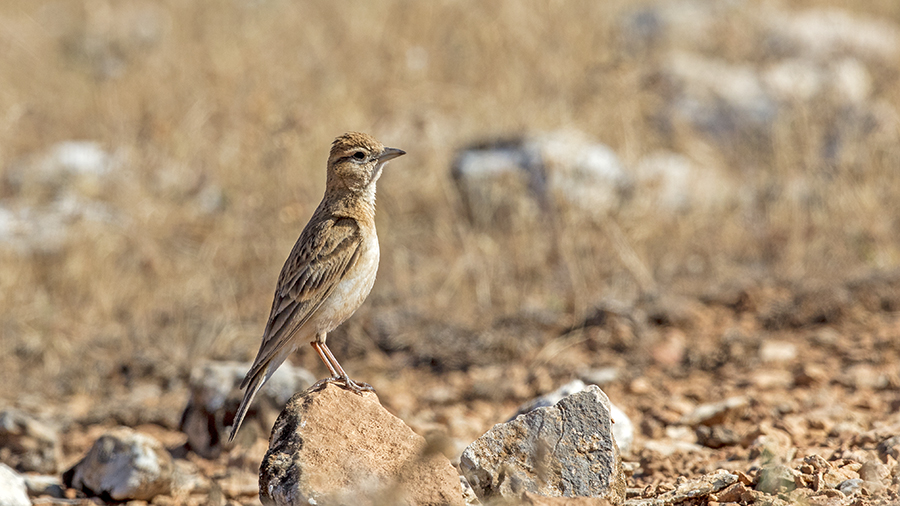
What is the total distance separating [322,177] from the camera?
32.2 feet

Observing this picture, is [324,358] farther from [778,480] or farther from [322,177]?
[322,177]

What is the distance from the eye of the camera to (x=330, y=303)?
4449mm

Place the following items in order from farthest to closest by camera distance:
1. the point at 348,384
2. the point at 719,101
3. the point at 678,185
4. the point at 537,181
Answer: the point at 719,101 < the point at 678,185 < the point at 537,181 < the point at 348,384


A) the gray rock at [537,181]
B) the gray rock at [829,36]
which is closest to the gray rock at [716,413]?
the gray rock at [537,181]

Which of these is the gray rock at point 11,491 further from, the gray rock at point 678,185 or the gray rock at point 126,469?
the gray rock at point 678,185

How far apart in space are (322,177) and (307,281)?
18.0 feet

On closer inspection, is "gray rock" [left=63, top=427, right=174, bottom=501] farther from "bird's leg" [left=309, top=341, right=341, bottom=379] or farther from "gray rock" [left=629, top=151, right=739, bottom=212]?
"gray rock" [left=629, top=151, right=739, bottom=212]

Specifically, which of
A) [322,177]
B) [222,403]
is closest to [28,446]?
[222,403]

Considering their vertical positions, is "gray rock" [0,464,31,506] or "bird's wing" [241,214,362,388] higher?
"bird's wing" [241,214,362,388]

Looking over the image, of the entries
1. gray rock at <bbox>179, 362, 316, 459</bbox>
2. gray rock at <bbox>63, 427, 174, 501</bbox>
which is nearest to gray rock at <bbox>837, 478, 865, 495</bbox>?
gray rock at <bbox>179, 362, 316, 459</bbox>

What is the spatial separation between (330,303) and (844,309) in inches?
176

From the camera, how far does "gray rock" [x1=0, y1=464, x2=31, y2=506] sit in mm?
4547

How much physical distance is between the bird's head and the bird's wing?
30 cm

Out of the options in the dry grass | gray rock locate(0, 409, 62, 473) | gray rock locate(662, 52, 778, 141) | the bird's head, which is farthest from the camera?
gray rock locate(662, 52, 778, 141)
